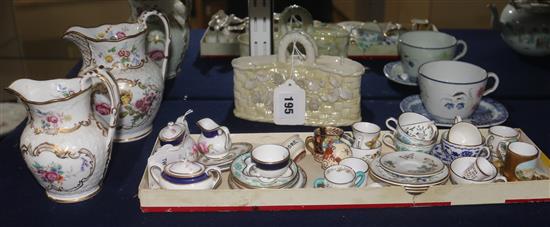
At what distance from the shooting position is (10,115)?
2.31m

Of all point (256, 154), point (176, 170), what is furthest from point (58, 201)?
point (256, 154)

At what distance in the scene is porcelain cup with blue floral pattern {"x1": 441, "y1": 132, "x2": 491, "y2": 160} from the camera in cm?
117

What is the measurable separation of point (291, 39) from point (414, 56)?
0.40 meters

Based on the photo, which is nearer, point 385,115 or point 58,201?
point 58,201

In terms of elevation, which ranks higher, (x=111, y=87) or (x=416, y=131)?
(x=111, y=87)

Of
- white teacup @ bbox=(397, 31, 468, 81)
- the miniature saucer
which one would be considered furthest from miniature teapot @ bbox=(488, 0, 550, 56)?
the miniature saucer

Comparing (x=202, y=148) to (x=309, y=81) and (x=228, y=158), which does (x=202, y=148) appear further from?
(x=309, y=81)

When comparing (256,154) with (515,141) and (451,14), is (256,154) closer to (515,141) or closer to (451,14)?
(515,141)

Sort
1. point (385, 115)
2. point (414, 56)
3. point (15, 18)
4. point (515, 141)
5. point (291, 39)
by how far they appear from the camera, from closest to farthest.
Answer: point (515, 141)
point (291, 39)
point (385, 115)
point (414, 56)
point (15, 18)

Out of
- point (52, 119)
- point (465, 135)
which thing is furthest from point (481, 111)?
point (52, 119)

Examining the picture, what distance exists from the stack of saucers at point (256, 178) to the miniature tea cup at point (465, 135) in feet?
0.98

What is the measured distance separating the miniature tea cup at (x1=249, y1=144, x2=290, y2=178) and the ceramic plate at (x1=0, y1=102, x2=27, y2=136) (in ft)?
4.51

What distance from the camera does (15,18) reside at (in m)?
3.04

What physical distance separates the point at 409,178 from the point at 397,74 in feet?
1.89
